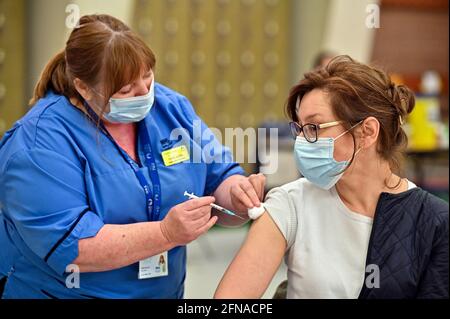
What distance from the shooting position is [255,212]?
4.88ft

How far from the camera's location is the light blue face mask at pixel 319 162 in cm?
143

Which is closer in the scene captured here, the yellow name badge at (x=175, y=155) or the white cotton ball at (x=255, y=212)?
the white cotton ball at (x=255, y=212)

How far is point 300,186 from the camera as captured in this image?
1.56m

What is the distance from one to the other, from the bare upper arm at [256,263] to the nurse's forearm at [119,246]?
18cm

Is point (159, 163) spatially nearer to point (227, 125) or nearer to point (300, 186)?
point (300, 186)

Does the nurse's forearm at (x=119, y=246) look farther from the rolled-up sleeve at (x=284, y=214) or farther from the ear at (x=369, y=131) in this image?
the ear at (x=369, y=131)

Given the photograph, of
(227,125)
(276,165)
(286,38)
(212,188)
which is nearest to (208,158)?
(212,188)

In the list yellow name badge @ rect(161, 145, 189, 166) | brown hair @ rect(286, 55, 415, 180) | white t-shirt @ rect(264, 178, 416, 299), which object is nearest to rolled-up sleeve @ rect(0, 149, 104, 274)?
yellow name badge @ rect(161, 145, 189, 166)

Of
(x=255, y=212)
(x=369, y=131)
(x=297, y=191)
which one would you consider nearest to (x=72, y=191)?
(x=255, y=212)

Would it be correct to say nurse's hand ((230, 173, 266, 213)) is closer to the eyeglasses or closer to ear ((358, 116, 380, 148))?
the eyeglasses

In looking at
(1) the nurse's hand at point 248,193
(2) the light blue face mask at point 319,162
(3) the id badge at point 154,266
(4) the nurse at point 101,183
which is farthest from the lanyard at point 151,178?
(2) the light blue face mask at point 319,162

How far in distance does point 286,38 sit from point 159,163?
478 cm

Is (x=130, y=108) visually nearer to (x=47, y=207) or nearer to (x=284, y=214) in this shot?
(x=47, y=207)
